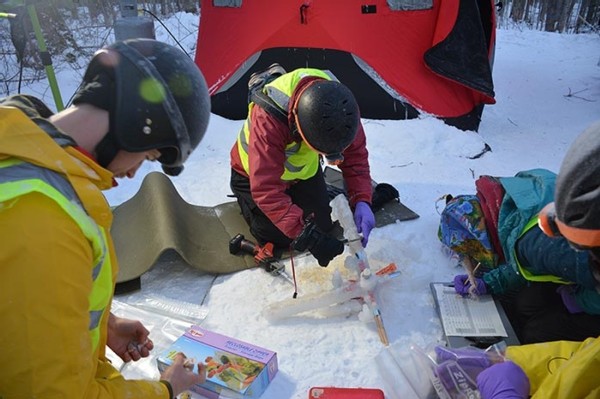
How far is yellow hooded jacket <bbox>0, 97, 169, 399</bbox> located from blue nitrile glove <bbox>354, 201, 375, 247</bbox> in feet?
6.15

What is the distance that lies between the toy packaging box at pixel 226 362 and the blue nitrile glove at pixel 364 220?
922mm

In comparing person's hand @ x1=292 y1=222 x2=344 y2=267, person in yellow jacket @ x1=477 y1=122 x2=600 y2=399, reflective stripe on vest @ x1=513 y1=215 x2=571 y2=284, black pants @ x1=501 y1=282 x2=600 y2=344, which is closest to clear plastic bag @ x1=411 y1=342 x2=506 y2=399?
person in yellow jacket @ x1=477 y1=122 x2=600 y2=399

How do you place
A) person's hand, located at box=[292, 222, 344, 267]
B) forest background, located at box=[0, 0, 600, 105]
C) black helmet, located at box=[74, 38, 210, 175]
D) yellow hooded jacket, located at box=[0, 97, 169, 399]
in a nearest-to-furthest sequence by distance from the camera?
yellow hooded jacket, located at box=[0, 97, 169, 399] < black helmet, located at box=[74, 38, 210, 175] < person's hand, located at box=[292, 222, 344, 267] < forest background, located at box=[0, 0, 600, 105]

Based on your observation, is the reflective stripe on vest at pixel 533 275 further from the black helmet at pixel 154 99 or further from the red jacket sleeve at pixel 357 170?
the black helmet at pixel 154 99

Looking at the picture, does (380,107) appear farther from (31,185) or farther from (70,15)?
(70,15)

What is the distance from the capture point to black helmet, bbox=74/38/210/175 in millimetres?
1179

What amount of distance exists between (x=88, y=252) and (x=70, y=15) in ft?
29.1

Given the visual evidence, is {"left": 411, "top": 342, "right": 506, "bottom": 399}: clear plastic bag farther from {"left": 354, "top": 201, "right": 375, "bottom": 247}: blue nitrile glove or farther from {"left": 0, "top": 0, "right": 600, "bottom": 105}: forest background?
{"left": 0, "top": 0, "right": 600, "bottom": 105}: forest background

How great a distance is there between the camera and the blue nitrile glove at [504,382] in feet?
5.88

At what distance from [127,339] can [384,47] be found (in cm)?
396

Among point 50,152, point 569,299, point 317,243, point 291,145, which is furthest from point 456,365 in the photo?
point 50,152

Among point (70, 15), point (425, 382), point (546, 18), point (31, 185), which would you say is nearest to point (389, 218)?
→ point (425, 382)

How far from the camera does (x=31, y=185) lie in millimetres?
993

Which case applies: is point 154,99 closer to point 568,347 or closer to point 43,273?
point 43,273
